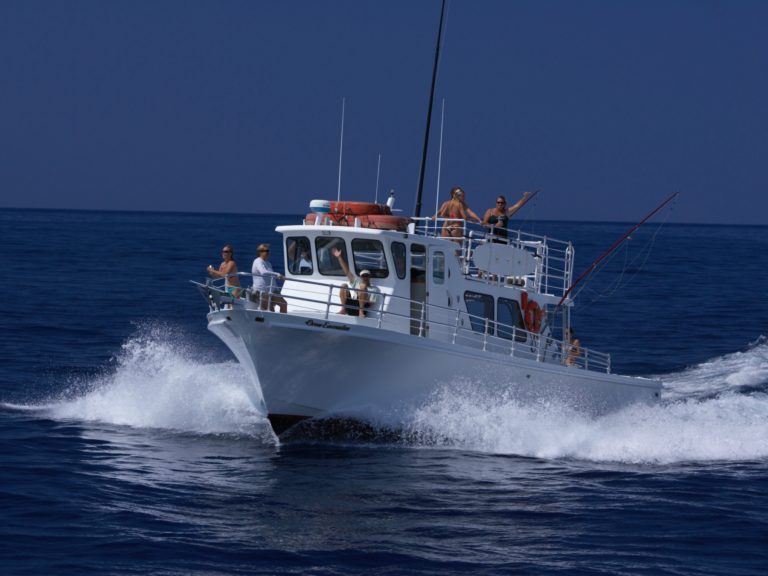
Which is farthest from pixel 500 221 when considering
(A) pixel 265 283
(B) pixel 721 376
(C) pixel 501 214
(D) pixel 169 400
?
(B) pixel 721 376

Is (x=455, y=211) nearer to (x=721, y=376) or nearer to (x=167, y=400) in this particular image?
(x=167, y=400)

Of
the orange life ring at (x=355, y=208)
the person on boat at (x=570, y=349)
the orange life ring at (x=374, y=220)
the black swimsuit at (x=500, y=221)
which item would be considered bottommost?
the person on boat at (x=570, y=349)

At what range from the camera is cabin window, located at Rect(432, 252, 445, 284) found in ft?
60.5

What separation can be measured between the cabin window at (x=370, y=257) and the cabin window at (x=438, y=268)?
0.87 metres

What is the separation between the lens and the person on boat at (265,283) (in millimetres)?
17031

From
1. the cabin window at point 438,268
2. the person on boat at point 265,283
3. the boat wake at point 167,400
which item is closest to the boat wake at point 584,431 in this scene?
the cabin window at point 438,268

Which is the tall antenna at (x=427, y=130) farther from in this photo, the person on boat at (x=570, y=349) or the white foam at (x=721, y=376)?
the white foam at (x=721, y=376)

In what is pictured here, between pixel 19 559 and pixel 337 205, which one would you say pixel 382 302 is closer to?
pixel 337 205

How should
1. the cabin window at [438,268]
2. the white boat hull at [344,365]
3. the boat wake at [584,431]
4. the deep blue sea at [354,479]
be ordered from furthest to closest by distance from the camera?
1. the cabin window at [438,268]
2. the boat wake at [584,431]
3. the white boat hull at [344,365]
4. the deep blue sea at [354,479]

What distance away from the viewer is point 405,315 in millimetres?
17656

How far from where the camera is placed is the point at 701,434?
19.5 meters

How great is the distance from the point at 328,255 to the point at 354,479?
4.35 metres

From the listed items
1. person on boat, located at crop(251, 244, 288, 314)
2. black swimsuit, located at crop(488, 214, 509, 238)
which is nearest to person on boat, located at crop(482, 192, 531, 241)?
black swimsuit, located at crop(488, 214, 509, 238)

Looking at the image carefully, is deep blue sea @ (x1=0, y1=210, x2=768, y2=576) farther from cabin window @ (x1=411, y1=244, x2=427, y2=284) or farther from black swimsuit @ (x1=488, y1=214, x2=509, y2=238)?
black swimsuit @ (x1=488, y1=214, x2=509, y2=238)
